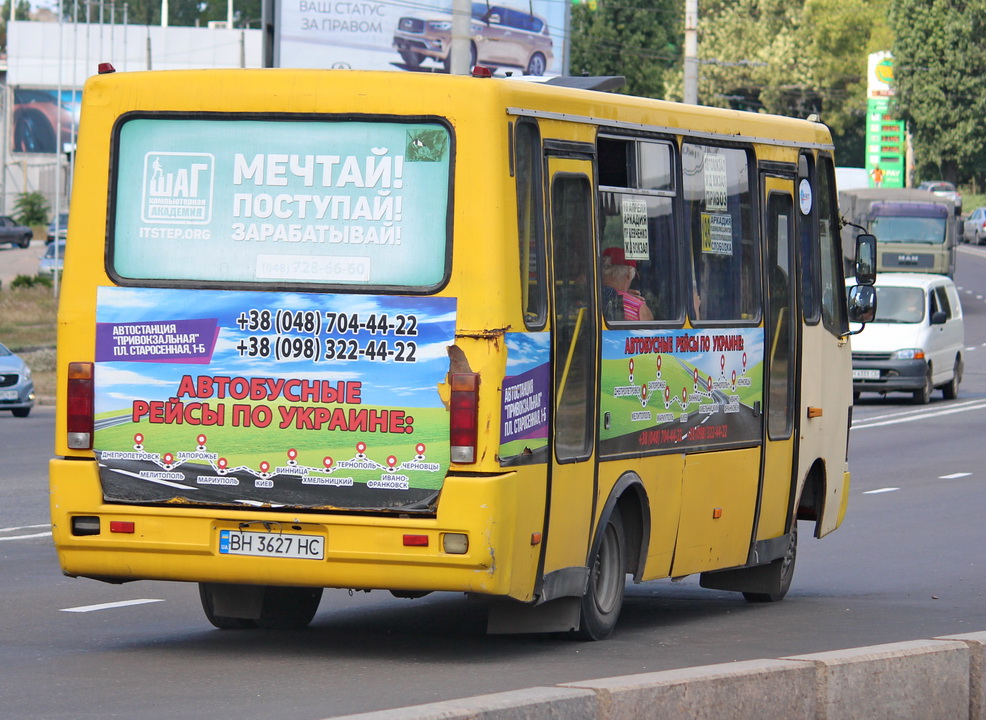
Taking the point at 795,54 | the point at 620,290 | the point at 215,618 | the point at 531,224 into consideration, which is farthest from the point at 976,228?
the point at 531,224

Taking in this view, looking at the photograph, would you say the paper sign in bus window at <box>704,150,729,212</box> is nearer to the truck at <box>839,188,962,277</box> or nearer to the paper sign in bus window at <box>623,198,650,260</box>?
the paper sign in bus window at <box>623,198,650,260</box>

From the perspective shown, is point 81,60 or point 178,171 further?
point 81,60

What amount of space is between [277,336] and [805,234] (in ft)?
15.1

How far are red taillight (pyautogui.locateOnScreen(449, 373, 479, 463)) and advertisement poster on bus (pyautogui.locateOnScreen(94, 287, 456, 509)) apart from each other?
6cm

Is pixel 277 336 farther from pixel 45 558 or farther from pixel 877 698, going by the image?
pixel 45 558

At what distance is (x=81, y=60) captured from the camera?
100 m

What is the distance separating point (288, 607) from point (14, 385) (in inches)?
816

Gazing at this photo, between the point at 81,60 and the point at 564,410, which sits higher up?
the point at 81,60

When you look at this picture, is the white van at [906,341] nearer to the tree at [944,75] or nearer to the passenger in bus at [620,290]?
the passenger in bus at [620,290]

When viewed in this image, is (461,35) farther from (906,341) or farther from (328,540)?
(328,540)

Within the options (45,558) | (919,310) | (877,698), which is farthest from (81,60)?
(877,698)

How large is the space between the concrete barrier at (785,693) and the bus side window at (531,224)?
7.22 ft

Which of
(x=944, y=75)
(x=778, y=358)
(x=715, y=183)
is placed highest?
(x=944, y=75)

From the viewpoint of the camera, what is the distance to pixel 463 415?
8234 millimetres
